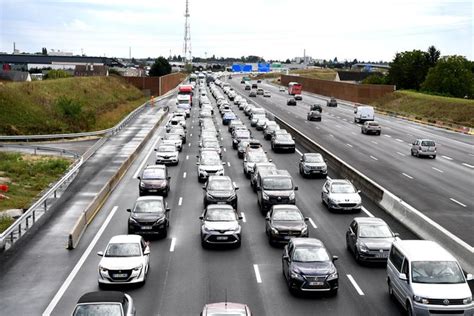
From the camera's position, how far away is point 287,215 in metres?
24.0

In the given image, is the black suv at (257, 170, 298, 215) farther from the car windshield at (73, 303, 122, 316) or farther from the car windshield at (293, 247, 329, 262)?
the car windshield at (73, 303, 122, 316)

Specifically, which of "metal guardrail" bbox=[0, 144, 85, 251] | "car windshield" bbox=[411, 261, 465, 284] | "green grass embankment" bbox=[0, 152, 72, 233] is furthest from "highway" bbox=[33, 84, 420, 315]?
"green grass embankment" bbox=[0, 152, 72, 233]

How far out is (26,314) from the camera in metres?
17.2

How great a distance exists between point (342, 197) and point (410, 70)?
118 m

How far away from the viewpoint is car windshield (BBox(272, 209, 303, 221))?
78.3ft

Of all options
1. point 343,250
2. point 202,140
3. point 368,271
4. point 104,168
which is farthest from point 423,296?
point 202,140

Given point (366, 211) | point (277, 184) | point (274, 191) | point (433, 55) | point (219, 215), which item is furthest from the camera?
point (433, 55)

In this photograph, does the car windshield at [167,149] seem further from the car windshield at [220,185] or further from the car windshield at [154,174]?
the car windshield at [220,185]

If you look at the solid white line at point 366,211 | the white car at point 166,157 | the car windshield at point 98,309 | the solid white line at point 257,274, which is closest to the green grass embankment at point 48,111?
the white car at point 166,157

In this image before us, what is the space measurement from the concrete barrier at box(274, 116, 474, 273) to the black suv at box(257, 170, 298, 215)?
4.54 metres

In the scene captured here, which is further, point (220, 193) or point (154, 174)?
point (154, 174)

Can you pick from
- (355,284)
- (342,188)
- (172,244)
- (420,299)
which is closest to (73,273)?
(172,244)

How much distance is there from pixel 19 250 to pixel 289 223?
10373 mm

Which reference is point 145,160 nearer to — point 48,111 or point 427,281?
point 48,111
